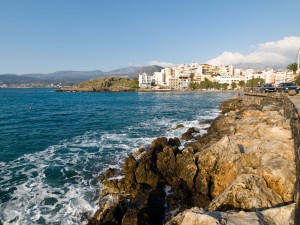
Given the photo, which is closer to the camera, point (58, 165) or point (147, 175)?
point (147, 175)

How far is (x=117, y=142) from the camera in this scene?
26250mm

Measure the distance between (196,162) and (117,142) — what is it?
41.7 feet

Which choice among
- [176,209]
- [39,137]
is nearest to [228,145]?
[176,209]

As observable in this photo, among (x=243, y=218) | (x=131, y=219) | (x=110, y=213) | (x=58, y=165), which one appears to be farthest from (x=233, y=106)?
(x=243, y=218)

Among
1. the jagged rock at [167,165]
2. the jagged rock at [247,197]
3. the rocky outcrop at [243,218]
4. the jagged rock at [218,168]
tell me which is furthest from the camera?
the jagged rock at [167,165]

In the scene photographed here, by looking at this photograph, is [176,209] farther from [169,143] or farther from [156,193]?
[169,143]

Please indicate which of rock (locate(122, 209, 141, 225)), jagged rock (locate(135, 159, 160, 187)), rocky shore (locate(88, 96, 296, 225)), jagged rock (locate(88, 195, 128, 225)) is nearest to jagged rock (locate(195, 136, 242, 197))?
rocky shore (locate(88, 96, 296, 225))

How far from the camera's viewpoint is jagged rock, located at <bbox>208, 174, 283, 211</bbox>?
8.64 metres

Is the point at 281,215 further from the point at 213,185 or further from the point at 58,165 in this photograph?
the point at 58,165

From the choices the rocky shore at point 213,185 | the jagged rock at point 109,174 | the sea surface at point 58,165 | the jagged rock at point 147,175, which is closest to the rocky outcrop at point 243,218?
the rocky shore at point 213,185

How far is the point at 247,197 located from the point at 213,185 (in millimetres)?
5045

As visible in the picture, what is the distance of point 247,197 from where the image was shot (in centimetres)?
879

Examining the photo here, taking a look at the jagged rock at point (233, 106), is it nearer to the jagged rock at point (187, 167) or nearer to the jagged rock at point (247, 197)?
the jagged rock at point (187, 167)

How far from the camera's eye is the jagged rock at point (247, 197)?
8.64 meters
